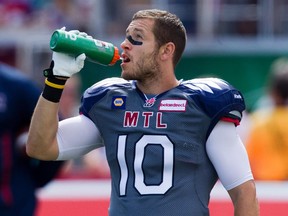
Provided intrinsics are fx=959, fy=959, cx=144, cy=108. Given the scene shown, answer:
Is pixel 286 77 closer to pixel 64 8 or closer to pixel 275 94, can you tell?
pixel 275 94

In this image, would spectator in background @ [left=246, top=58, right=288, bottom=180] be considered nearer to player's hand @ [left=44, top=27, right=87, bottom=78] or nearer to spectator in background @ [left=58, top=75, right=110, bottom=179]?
spectator in background @ [left=58, top=75, right=110, bottom=179]

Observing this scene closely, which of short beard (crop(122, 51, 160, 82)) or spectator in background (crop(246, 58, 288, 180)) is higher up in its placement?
short beard (crop(122, 51, 160, 82))

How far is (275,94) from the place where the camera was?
666 centimetres

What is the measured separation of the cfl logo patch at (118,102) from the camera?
3.75 meters

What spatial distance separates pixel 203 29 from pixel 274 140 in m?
4.40

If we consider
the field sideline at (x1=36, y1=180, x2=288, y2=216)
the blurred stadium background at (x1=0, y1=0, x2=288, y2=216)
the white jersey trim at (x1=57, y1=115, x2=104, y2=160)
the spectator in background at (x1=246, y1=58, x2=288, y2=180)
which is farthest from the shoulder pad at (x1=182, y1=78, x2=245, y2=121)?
the blurred stadium background at (x1=0, y1=0, x2=288, y2=216)

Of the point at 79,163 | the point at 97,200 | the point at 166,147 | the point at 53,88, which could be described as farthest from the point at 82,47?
the point at 79,163

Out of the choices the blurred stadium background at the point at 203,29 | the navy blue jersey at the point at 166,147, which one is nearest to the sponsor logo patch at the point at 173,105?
the navy blue jersey at the point at 166,147

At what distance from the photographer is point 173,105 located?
370 cm

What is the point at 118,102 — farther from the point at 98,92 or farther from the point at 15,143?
the point at 15,143

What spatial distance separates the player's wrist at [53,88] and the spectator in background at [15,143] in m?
1.17

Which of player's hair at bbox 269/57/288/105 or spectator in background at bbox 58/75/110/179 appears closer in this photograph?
player's hair at bbox 269/57/288/105

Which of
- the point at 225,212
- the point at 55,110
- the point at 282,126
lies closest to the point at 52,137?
the point at 55,110

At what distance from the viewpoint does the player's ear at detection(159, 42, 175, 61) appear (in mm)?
3768
